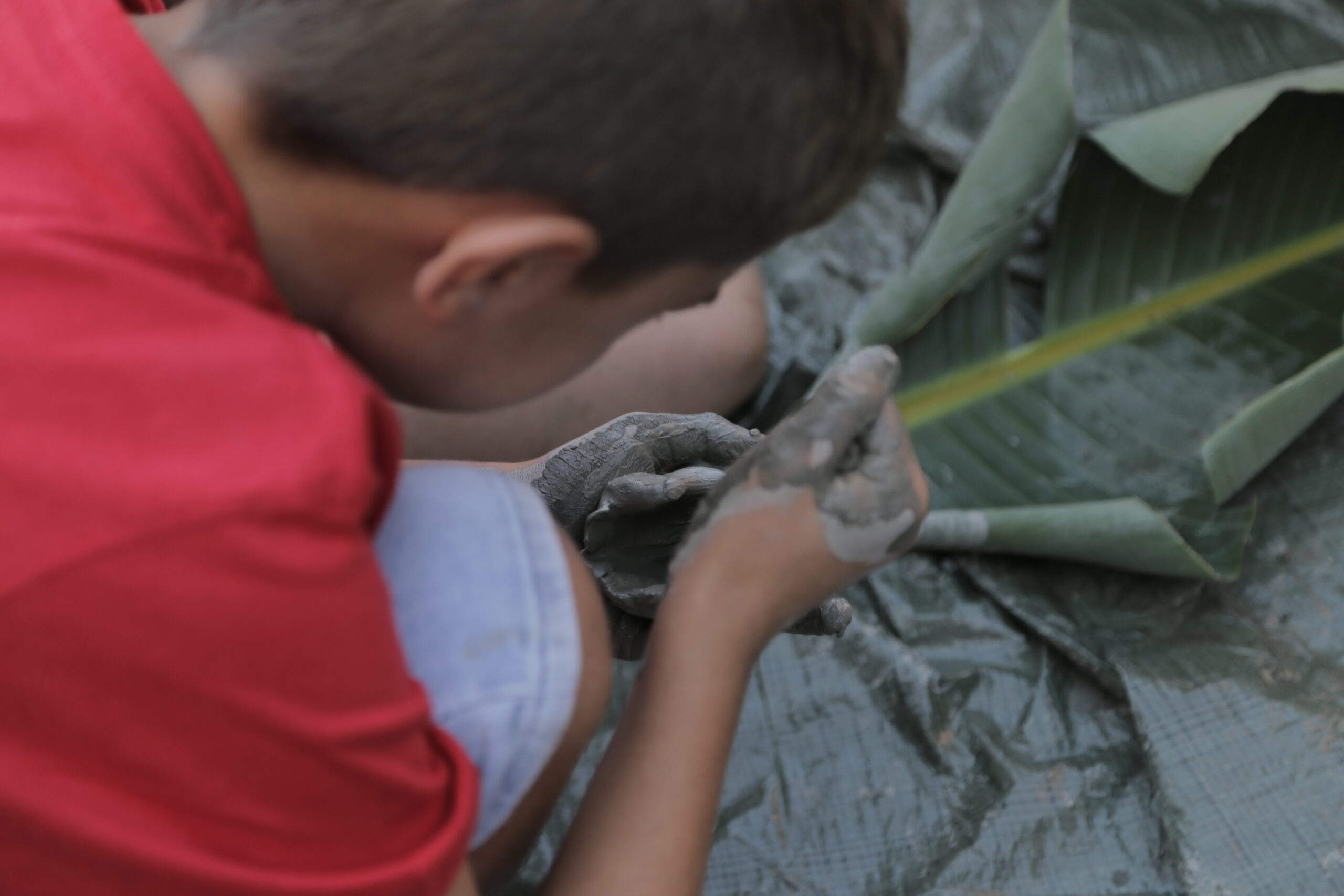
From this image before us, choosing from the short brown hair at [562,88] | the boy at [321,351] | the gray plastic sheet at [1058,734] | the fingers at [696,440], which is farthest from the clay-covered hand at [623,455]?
the short brown hair at [562,88]

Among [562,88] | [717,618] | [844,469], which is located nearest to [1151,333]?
[844,469]

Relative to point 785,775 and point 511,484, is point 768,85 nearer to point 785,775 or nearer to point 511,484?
point 511,484

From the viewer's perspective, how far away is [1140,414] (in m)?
1.45

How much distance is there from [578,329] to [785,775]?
69 cm

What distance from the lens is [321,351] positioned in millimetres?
606

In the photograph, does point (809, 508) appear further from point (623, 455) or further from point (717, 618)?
point (623, 455)

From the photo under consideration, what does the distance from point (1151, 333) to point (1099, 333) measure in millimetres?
70

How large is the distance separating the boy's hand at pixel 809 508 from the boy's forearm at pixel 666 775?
2cm

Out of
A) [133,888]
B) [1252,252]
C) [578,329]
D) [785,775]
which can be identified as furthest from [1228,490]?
[133,888]

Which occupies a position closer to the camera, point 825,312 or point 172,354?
point 172,354

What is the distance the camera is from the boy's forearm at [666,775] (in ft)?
2.60

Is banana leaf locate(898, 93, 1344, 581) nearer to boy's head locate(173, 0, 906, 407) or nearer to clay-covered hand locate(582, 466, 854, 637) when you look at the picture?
clay-covered hand locate(582, 466, 854, 637)

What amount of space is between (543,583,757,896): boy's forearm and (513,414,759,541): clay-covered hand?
277 millimetres

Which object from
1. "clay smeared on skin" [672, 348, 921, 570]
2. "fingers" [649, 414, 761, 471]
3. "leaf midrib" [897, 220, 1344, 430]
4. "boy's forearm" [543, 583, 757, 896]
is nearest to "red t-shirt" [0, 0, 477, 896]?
"boy's forearm" [543, 583, 757, 896]
